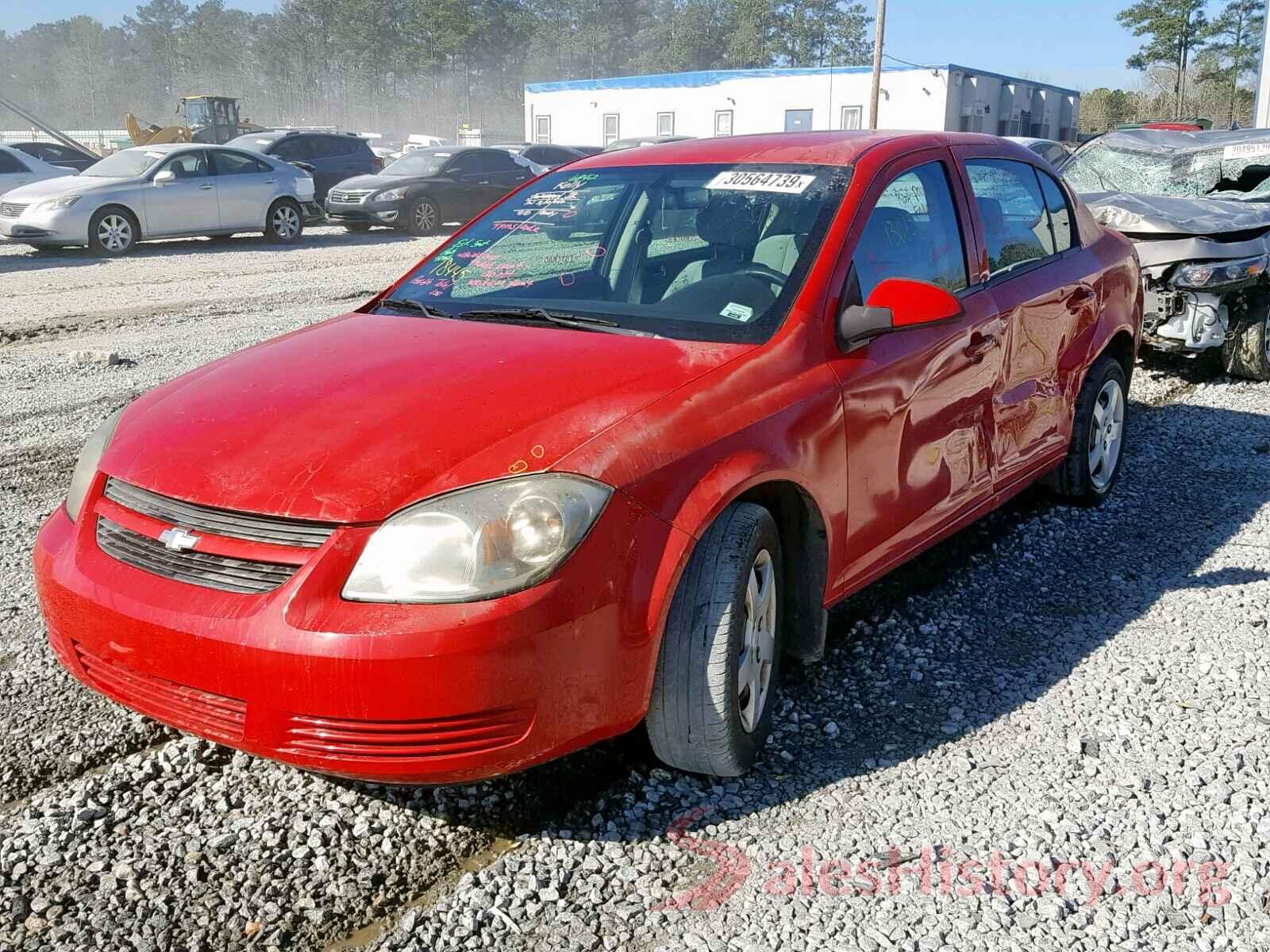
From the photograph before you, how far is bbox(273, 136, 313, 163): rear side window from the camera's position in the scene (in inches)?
858

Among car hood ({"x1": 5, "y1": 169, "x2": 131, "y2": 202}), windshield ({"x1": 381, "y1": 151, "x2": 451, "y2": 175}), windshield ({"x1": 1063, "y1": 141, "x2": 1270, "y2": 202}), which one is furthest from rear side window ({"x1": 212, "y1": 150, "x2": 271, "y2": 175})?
windshield ({"x1": 1063, "y1": 141, "x2": 1270, "y2": 202})

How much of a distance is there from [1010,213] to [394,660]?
10.5ft

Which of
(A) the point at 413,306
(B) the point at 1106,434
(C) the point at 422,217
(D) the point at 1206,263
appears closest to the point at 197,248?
(C) the point at 422,217

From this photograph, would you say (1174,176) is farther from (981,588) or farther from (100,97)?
(100,97)

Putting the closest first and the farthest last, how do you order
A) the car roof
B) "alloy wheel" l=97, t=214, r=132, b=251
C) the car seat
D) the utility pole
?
the car seat, the car roof, "alloy wheel" l=97, t=214, r=132, b=251, the utility pole

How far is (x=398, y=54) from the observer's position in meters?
101

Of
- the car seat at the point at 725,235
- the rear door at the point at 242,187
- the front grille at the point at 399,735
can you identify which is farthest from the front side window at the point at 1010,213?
the rear door at the point at 242,187

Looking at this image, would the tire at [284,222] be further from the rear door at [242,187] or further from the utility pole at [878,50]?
the utility pole at [878,50]

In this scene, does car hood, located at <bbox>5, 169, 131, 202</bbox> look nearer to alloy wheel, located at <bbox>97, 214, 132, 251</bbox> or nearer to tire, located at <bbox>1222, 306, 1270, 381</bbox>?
alloy wheel, located at <bbox>97, 214, 132, 251</bbox>

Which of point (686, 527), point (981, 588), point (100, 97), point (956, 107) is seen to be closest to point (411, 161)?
point (981, 588)

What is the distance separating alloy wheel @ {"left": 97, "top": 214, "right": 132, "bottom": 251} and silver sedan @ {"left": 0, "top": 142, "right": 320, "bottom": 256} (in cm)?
1

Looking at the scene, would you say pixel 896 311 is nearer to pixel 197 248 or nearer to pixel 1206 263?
pixel 1206 263

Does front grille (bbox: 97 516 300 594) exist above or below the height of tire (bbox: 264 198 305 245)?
above

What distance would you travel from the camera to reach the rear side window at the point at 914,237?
3672 millimetres
